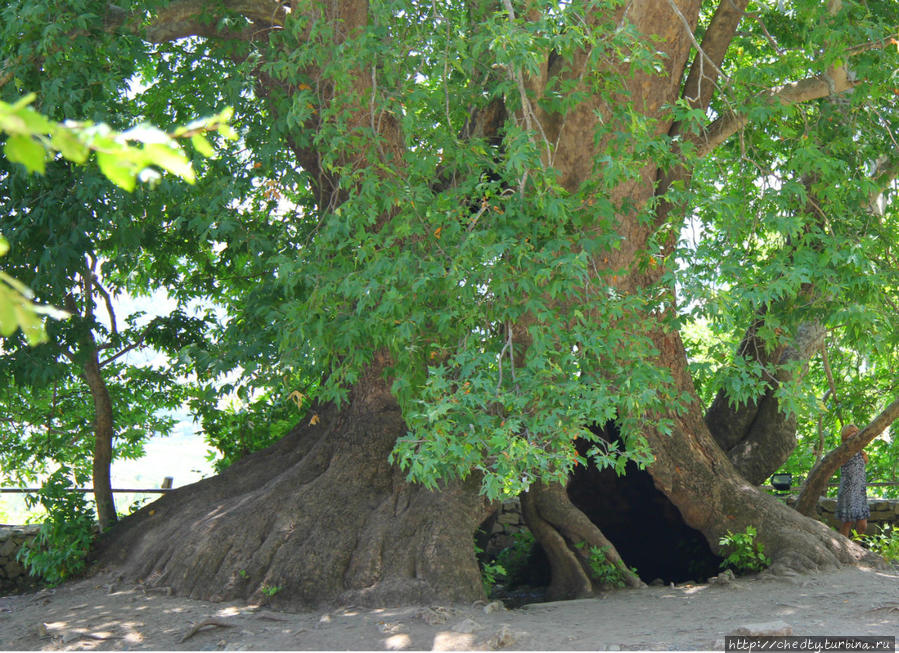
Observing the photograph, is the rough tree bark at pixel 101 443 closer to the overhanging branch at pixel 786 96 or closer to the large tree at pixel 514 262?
the large tree at pixel 514 262

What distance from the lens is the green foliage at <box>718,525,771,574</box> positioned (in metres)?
7.84

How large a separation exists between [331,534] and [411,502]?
2.42 ft

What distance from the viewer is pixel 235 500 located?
8.33 meters

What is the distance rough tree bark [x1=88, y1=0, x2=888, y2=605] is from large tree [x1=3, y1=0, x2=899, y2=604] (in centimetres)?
3

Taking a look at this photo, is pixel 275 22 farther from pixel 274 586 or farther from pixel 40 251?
pixel 274 586

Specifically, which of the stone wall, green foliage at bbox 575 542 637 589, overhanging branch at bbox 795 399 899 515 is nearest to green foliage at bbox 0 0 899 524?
overhanging branch at bbox 795 399 899 515

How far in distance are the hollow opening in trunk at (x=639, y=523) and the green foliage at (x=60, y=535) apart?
5133 mm

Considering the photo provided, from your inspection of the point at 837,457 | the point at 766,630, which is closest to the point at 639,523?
the point at 837,457

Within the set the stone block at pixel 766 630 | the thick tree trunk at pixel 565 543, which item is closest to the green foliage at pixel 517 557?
the thick tree trunk at pixel 565 543

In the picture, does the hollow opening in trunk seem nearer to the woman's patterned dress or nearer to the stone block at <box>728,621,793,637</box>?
the woman's patterned dress

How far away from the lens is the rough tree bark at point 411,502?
6969 mm

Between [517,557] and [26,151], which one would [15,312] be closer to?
[26,151]

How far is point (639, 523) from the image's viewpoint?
Answer: 9.74m

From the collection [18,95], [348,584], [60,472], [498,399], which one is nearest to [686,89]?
[498,399]
